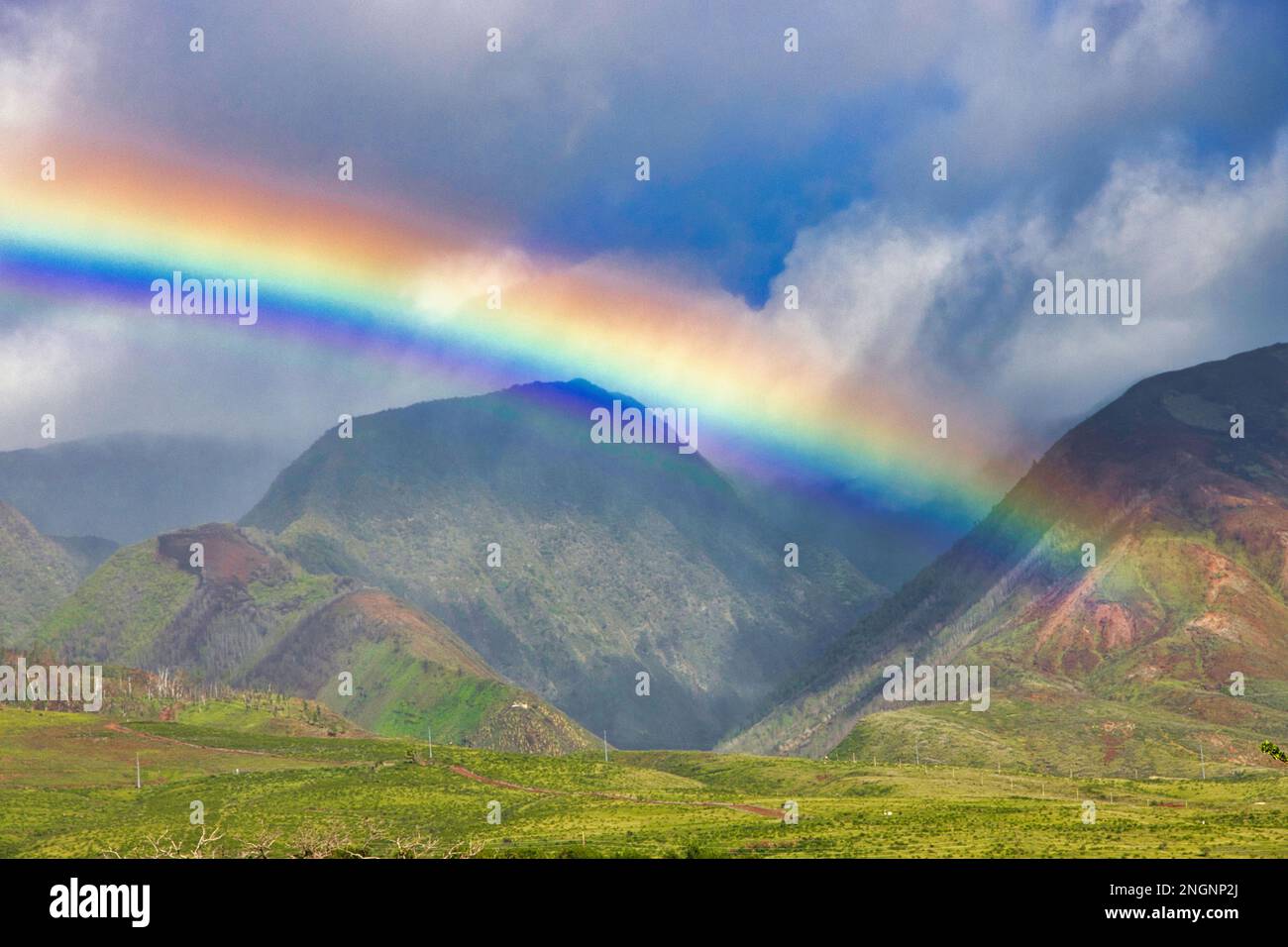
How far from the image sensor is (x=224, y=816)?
638 ft
